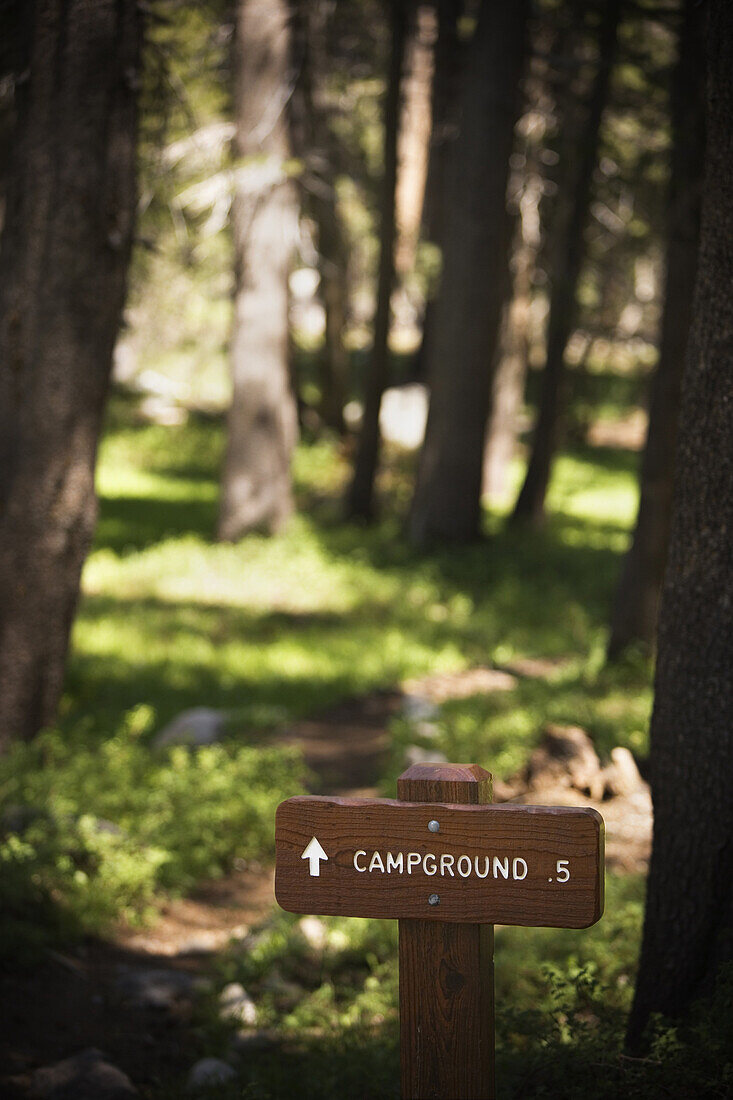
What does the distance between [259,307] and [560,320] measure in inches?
187

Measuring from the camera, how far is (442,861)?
280 centimetres

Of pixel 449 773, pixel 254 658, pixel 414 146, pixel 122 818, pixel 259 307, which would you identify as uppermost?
pixel 414 146

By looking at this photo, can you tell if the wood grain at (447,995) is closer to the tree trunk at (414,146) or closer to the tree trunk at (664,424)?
the tree trunk at (664,424)

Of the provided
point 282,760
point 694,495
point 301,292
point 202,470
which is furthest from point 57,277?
point 301,292

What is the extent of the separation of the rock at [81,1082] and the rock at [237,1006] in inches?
24.1

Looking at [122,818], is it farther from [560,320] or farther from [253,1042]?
[560,320]

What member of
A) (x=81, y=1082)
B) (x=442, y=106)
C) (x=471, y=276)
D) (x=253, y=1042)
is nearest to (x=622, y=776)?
(x=253, y=1042)

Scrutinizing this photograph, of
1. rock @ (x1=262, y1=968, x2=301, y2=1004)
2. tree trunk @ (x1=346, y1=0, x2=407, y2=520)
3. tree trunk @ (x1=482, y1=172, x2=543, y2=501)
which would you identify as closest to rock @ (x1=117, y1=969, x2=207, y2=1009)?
rock @ (x1=262, y1=968, x2=301, y2=1004)

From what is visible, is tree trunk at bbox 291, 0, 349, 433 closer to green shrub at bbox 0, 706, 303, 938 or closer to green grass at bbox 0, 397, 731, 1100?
green grass at bbox 0, 397, 731, 1100

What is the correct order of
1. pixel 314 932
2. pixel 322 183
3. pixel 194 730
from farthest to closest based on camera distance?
pixel 322 183 < pixel 194 730 < pixel 314 932

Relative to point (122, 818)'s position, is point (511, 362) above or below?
above

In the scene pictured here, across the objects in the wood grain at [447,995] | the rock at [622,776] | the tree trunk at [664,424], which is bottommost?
the rock at [622,776]

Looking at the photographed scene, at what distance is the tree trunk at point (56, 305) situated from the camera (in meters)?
6.55

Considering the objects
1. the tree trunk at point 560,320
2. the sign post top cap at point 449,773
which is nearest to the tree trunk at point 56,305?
the sign post top cap at point 449,773
